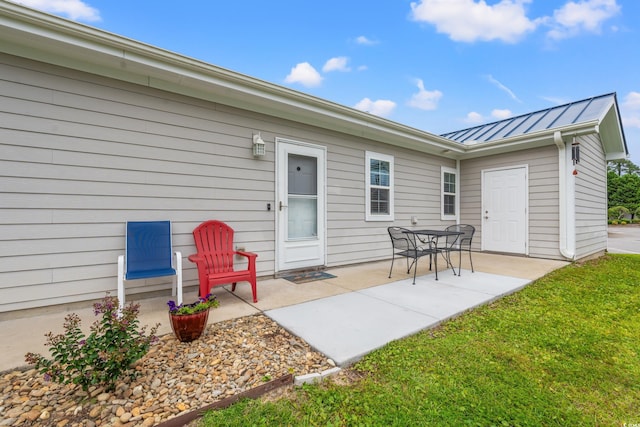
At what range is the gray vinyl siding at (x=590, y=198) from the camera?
586 cm

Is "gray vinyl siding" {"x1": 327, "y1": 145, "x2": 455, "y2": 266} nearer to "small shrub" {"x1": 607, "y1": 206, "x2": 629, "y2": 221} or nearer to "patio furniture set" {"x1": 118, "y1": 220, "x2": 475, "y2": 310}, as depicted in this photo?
"patio furniture set" {"x1": 118, "y1": 220, "x2": 475, "y2": 310}

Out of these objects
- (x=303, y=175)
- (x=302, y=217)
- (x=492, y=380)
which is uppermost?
(x=303, y=175)

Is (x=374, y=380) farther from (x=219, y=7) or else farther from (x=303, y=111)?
(x=219, y=7)

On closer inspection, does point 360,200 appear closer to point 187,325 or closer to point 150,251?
point 150,251

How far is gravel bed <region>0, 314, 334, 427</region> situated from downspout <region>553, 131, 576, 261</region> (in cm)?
600

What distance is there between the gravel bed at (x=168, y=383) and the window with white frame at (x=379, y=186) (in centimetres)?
361

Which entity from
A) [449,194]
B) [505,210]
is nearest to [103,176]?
[449,194]

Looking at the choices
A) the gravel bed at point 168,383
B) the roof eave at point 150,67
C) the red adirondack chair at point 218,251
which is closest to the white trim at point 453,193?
the roof eave at point 150,67

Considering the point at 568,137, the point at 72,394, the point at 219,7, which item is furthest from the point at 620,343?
the point at 219,7

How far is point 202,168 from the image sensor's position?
3.66m

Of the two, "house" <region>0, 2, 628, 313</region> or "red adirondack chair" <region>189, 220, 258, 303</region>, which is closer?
"house" <region>0, 2, 628, 313</region>

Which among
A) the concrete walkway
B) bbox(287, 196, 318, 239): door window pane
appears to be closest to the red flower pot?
the concrete walkway

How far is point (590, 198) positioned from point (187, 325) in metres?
8.51

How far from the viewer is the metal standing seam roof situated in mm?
5904
